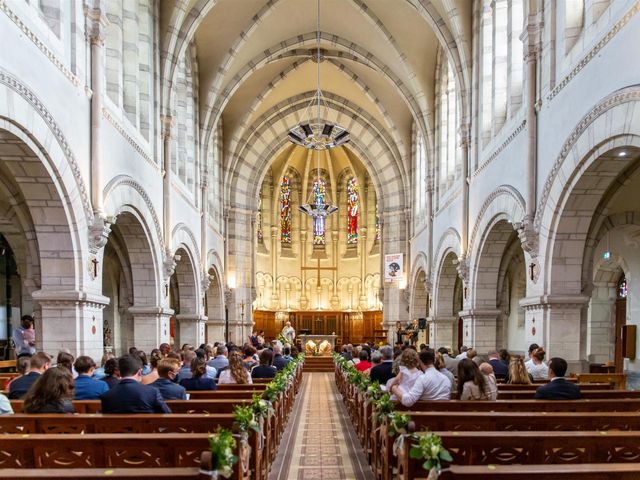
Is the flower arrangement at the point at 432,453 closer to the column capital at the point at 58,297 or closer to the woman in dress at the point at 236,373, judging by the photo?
the woman in dress at the point at 236,373

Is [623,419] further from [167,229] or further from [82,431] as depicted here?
[167,229]

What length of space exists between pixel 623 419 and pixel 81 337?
7564 mm

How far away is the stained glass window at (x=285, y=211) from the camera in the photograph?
3634 cm

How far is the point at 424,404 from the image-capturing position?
21.9 feet

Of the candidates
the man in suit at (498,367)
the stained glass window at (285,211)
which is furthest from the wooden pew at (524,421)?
the stained glass window at (285,211)

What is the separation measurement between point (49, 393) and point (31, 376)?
4.77ft

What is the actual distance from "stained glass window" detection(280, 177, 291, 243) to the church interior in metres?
7.96

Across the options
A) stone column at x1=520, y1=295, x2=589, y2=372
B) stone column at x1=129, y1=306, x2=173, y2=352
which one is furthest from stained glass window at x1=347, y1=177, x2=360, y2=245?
stone column at x1=520, y1=295, x2=589, y2=372

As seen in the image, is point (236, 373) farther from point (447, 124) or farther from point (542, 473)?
point (447, 124)

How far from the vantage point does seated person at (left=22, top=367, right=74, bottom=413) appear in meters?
5.44

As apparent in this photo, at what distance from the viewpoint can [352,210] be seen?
120 feet

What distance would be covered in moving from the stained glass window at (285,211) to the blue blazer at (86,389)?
96.7 feet

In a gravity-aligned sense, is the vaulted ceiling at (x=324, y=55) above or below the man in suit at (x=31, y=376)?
above

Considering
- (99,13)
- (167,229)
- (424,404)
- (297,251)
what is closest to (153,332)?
(167,229)
